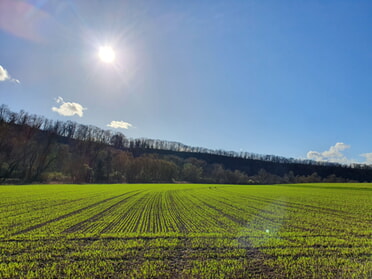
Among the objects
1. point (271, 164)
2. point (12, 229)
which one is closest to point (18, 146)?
point (12, 229)

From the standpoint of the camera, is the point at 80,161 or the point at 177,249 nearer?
the point at 177,249

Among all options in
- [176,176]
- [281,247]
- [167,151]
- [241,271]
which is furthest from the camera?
[167,151]

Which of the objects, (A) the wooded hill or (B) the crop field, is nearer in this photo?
(B) the crop field

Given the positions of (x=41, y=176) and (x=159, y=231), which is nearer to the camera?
(x=159, y=231)

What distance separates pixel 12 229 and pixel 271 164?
199m

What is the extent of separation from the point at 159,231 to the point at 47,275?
6.95m

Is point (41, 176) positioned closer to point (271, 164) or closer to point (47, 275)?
point (47, 275)

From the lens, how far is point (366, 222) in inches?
694

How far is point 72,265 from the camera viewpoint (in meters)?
8.02

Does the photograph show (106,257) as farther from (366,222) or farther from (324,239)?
(366,222)

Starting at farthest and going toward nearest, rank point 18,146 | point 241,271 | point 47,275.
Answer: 1. point 18,146
2. point 241,271
3. point 47,275

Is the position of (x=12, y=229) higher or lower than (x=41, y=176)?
higher

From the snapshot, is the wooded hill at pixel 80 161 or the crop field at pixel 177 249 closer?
the crop field at pixel 177 249

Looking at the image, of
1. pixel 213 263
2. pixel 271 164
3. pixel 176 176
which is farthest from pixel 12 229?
pixel 271 164
